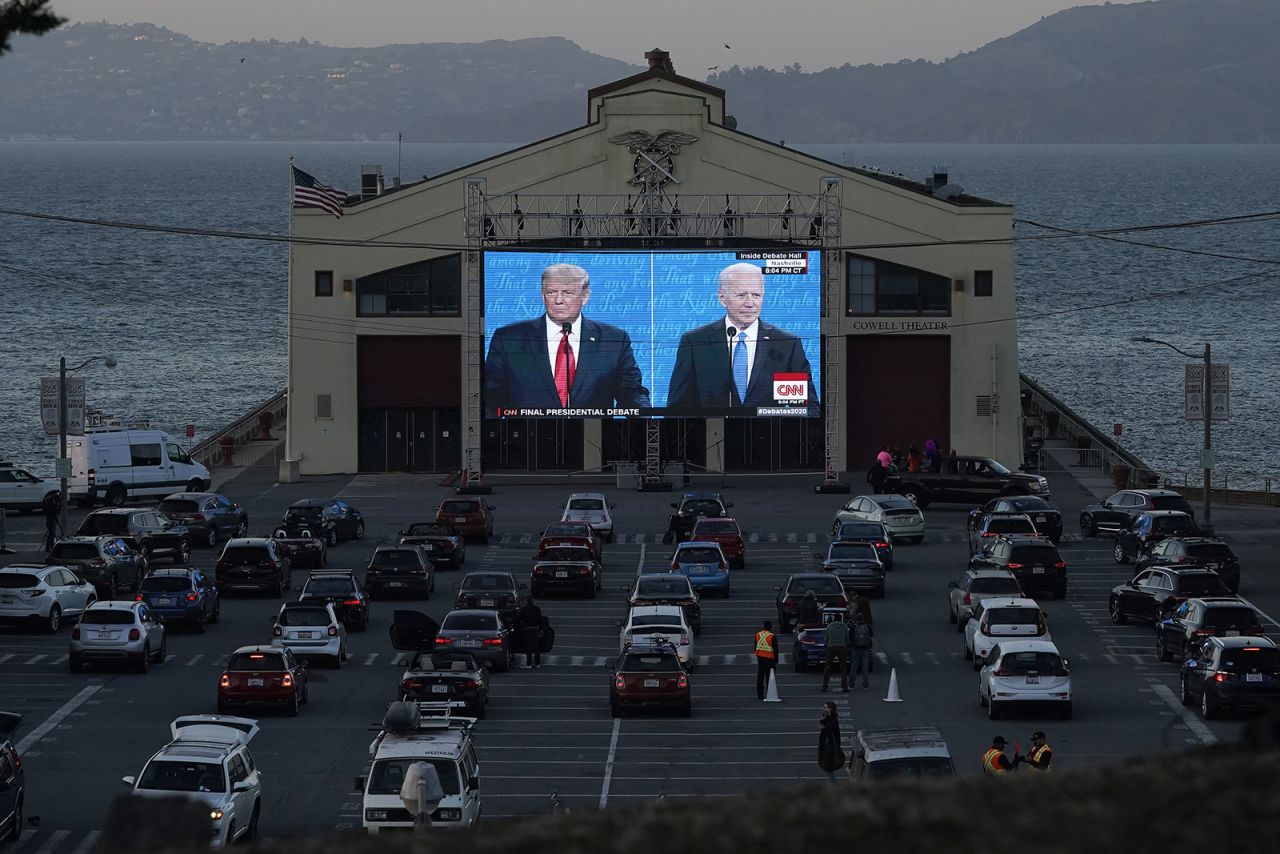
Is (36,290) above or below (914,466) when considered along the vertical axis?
above

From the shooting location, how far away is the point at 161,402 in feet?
378

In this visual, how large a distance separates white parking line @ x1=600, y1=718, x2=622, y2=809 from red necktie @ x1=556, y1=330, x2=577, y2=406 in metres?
32.1

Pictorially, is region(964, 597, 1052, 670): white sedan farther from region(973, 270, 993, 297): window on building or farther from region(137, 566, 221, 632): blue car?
region(973, 270, 993, 297): window on building

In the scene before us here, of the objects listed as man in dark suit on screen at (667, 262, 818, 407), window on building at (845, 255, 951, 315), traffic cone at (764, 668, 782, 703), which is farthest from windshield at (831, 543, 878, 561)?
window on building at (845, 255, 951, 315)

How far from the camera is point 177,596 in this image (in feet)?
141

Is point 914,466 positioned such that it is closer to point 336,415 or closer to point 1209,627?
point 336,415

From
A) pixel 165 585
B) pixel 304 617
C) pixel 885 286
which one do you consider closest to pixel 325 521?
pixel 165 585

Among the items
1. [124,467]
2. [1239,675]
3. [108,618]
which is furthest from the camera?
[124,467]

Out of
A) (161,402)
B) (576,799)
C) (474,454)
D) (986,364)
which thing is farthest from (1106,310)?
(576,799)

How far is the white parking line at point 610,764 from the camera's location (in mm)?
29016

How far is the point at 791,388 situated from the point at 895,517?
11.0m

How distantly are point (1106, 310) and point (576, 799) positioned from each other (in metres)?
135

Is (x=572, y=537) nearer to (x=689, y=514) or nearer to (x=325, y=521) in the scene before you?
(x=689, y=514)

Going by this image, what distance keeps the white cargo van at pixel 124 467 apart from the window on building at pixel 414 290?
9.09 m
